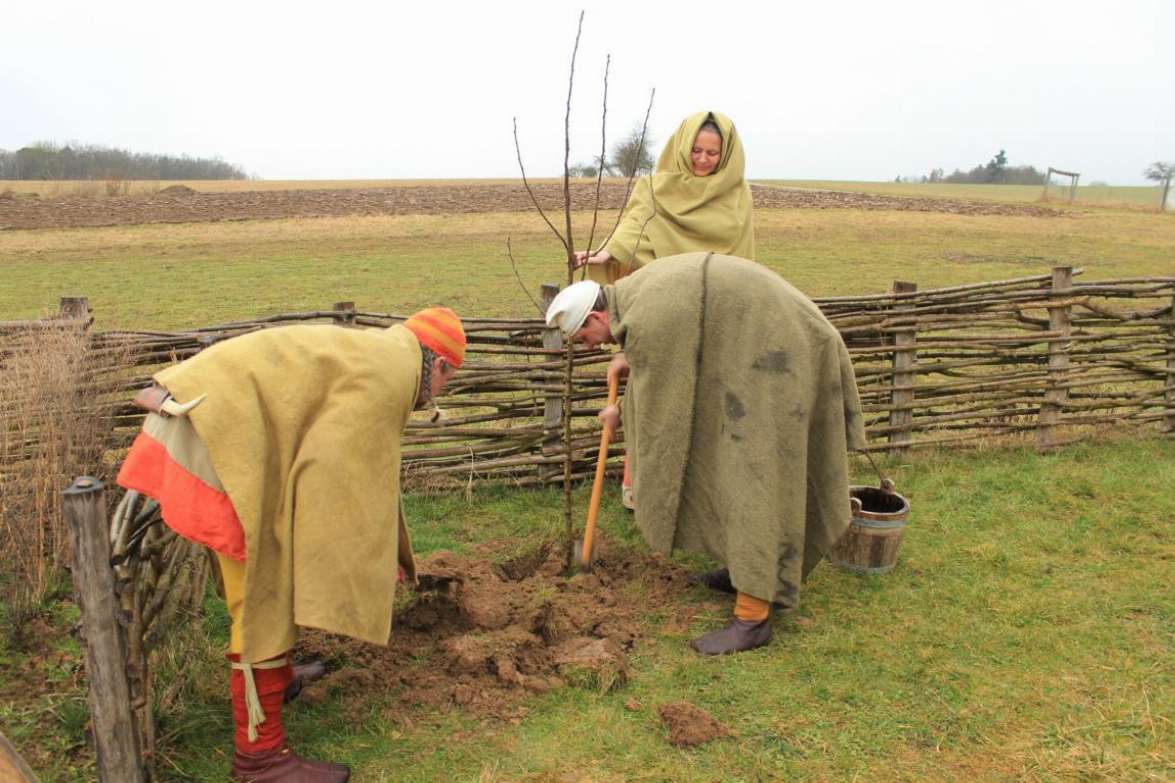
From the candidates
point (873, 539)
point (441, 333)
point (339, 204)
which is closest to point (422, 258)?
point (339, 204)

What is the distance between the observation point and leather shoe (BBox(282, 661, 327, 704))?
2959mm

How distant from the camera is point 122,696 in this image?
2.31 meters

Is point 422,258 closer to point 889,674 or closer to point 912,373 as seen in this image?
point 912,373

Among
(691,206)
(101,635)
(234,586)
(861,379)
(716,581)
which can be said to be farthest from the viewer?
(861,379)

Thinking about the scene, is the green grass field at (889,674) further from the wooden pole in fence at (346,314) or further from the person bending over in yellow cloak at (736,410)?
the wooden pole in fence at (346,314)

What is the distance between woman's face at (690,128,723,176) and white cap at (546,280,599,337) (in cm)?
121

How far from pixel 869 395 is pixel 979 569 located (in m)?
1.55

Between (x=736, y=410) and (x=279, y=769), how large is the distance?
1.87 m

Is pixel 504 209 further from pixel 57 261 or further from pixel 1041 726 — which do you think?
pixel 1041 726

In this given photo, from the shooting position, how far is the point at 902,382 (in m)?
5.35

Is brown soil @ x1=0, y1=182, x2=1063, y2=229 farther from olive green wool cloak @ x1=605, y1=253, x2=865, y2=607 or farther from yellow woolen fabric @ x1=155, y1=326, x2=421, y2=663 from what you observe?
yellow woolen fabric @ x1=155, y1=326, x2=421, y2=663

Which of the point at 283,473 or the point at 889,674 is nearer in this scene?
the point at 283,473

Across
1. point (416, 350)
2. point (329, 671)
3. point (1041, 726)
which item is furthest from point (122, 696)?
point (1041, 726)

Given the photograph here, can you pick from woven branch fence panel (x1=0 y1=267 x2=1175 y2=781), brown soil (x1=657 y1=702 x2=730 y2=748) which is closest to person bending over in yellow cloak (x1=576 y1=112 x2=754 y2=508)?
woven branch fence panel (x1=0 y1=267 x2=1175 y2=781)
